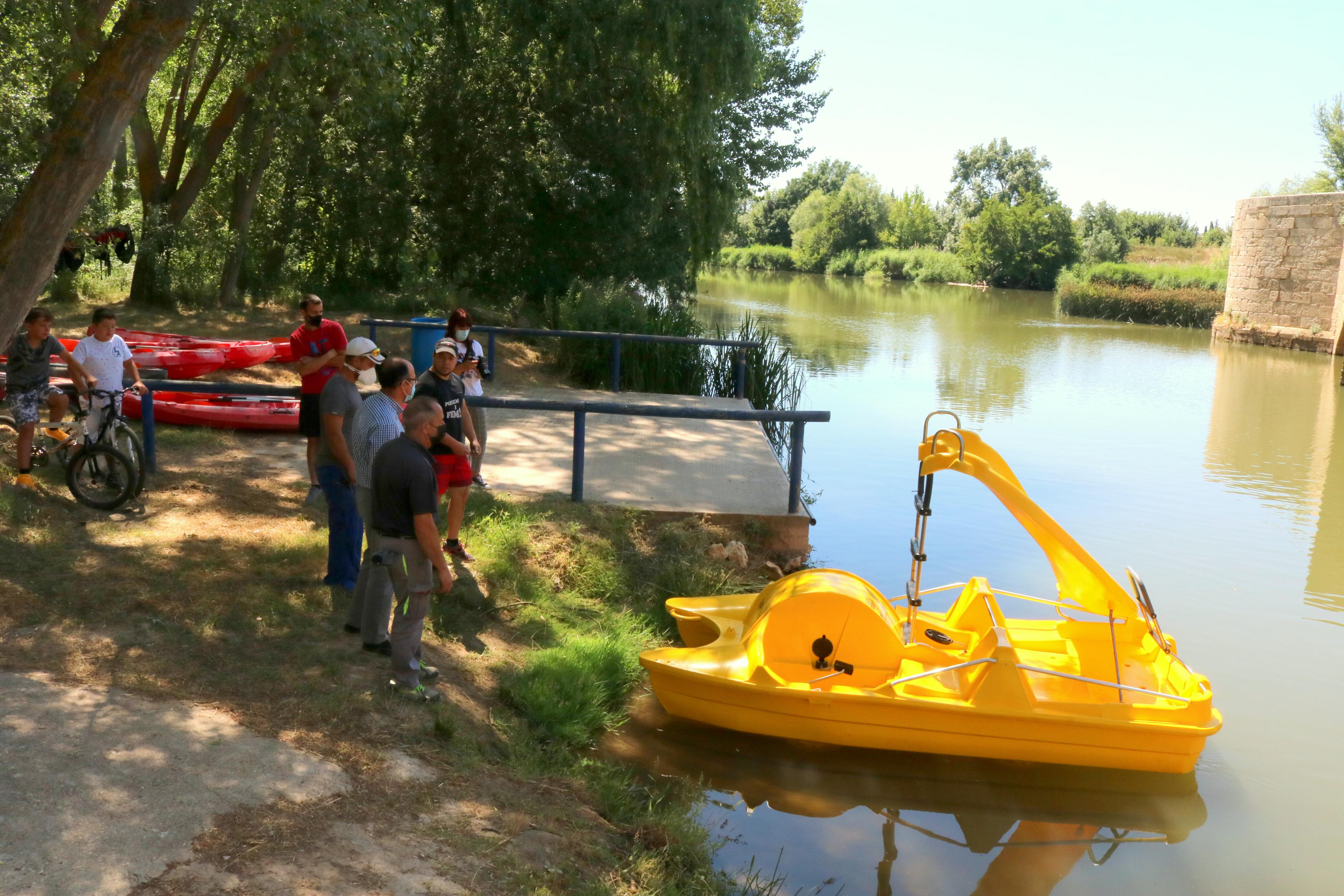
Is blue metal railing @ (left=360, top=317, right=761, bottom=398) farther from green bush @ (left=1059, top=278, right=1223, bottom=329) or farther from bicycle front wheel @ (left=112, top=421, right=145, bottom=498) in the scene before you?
green bush @ (left=1059, top=278, right=1223, bottom=329)

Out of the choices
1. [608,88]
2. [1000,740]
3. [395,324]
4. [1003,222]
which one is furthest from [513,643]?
[1003,222]

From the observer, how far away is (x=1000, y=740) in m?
5.86

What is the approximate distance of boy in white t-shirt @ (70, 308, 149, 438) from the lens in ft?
25.5

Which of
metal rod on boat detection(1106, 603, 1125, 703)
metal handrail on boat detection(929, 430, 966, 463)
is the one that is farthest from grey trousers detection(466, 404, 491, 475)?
metal rod on boat detection(1106, 603, 1125, 703)

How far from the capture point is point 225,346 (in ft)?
45.4

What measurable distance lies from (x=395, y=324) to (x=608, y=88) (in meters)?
7.12

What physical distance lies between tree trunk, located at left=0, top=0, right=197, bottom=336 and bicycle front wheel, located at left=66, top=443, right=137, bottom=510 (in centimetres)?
97

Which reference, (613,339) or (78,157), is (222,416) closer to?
(78,157)

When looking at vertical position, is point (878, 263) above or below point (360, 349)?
above

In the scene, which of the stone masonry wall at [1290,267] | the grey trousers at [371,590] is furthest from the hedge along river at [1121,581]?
the stone masonry wall at [1290,267]

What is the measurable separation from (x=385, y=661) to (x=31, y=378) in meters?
4.19

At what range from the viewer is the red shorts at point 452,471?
22.3 ft

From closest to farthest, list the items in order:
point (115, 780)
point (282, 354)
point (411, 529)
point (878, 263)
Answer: point (115, 780), point (411, 529), point (282, 354), point (878, 263)

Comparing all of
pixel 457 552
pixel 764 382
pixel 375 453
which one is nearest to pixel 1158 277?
pixel 764 382
